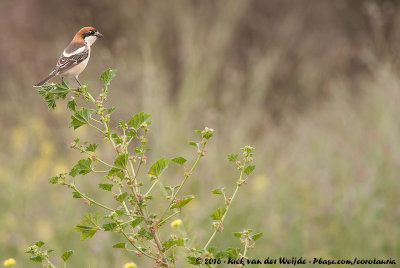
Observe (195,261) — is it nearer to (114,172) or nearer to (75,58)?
(114,172)

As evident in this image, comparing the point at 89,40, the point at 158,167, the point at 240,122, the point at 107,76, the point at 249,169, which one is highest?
the point at 240,122

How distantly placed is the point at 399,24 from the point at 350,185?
20.9ft

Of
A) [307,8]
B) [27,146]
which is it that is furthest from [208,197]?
[307,8]

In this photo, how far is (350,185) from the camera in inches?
207

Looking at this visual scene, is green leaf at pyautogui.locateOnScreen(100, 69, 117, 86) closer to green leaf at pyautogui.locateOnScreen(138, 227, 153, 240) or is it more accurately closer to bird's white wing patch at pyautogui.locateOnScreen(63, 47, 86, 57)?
green leaf at pyautogui.locateOnScreen(138, 227, 153, 240)

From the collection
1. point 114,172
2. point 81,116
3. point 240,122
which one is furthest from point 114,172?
point 240,122

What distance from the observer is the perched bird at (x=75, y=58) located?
3383mm

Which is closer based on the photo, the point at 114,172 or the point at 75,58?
the point at 114,172

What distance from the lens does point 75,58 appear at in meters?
3.42

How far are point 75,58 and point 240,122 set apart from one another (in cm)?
425

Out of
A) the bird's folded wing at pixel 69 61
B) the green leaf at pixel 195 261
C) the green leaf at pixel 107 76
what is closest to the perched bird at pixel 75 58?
the bird's folded wing at pixel 69 61

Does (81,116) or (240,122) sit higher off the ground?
(240,122)

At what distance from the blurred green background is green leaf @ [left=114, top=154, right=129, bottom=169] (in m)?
0.88

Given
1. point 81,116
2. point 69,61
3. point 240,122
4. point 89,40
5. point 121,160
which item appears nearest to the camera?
point 121,160
